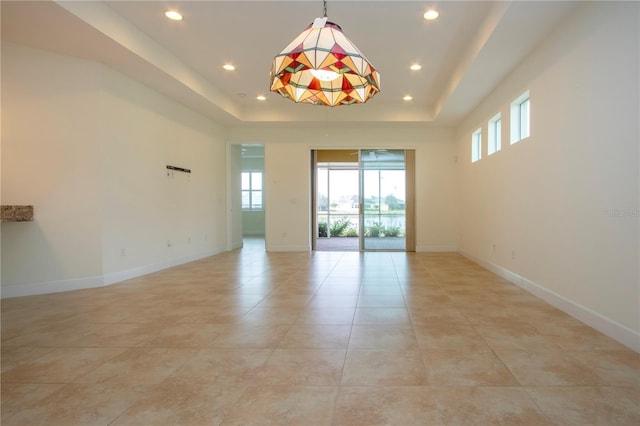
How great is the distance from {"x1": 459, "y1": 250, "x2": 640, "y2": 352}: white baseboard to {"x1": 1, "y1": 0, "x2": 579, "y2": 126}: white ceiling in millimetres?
2740

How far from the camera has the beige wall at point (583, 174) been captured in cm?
248

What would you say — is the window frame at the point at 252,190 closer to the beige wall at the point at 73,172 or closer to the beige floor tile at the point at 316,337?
the beige wall at the point at 73,172

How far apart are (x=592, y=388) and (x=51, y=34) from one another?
558 centimetres

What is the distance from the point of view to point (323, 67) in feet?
7.04

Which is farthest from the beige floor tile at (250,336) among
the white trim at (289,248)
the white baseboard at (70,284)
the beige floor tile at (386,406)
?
the white trim at (289,248)

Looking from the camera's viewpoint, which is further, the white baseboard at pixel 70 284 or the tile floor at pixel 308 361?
the white baseboard at pixel 70 284

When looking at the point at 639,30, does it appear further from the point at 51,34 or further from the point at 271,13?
the point at 51,34

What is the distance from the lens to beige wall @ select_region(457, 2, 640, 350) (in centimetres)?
248

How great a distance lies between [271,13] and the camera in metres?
3.90

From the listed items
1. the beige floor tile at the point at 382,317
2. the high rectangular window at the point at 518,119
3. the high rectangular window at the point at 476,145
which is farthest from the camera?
the high rectangular window at the point at 476,145

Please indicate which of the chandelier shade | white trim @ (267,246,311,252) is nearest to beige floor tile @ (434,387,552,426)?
the chandelier shade

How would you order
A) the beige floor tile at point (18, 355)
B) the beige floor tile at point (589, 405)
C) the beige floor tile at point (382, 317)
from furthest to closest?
the beige floor tile at point (382, 317), the beige floor tile at point (18, 355), the beige floor tile at point (589, 405)

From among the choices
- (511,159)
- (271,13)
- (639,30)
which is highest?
(271,13)

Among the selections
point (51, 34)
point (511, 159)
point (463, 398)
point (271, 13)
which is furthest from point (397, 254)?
point (51, 34)
